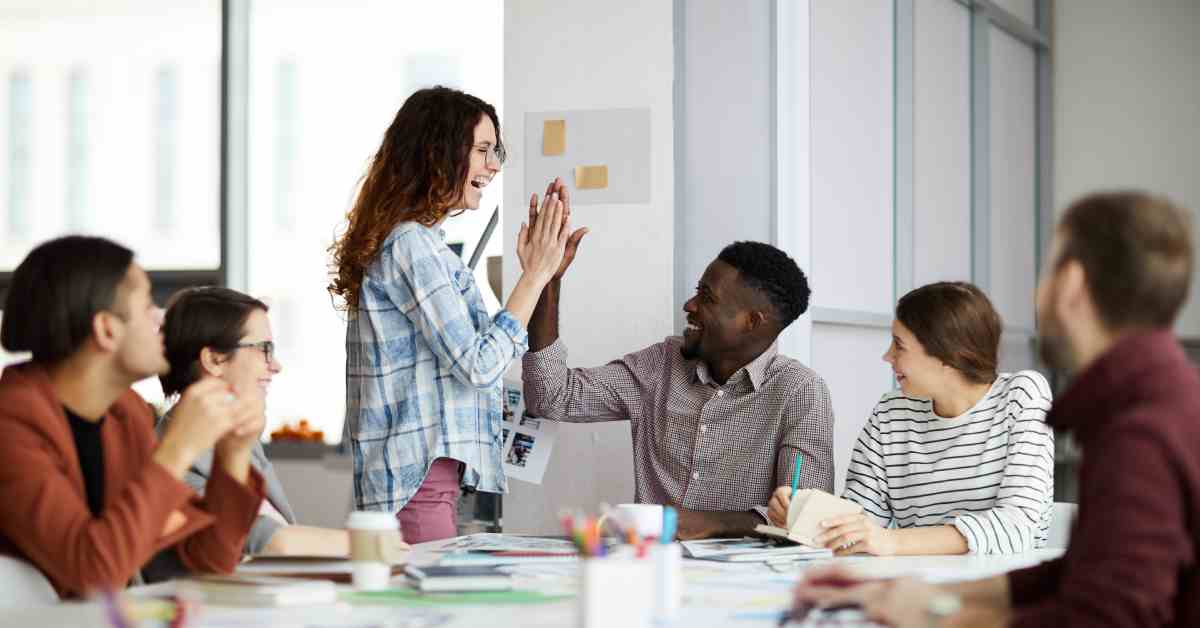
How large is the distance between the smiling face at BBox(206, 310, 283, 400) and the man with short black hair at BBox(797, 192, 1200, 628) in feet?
4.43

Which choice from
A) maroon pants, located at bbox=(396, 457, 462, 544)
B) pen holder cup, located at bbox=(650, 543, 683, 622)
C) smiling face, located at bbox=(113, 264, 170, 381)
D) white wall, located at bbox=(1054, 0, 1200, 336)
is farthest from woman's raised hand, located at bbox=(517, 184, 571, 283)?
white wall, located at bbox=(1054, 0, 1200, 336)

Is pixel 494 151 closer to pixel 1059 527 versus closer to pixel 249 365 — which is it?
pixel 249 365

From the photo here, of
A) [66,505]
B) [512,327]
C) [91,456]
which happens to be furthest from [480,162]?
[66,505]

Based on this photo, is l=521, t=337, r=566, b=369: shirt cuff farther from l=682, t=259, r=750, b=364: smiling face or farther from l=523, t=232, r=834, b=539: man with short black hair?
l=682, t=259, r=750, b=364: smiling face

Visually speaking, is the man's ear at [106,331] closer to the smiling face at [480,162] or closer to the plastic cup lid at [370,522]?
the plastic cup lid at [370,522]

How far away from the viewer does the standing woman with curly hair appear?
8.29ft

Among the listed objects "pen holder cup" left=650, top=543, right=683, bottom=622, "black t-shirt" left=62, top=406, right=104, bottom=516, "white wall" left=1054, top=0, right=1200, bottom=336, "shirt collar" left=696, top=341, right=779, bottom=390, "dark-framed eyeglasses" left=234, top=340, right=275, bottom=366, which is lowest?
"pen holder cup" left=650, top=543, right=683, bottom=622

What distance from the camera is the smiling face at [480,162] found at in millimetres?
2654

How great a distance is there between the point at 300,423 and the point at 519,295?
122 inches

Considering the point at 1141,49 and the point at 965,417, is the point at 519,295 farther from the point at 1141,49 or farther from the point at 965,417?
the point at 1141,49

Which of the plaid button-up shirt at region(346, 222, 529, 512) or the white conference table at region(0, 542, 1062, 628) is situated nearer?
the white conference table at region(0, 542, 1062, 628)

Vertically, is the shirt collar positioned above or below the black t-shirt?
above

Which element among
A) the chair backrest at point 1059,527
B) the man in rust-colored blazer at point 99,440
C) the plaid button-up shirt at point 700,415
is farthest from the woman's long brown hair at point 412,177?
the chair backrest at point 1059,527

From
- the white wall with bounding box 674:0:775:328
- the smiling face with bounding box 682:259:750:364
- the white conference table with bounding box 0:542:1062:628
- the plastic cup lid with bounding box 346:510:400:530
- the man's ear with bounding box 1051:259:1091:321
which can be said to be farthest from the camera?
the white wall with bounding box 674:0:775:328
